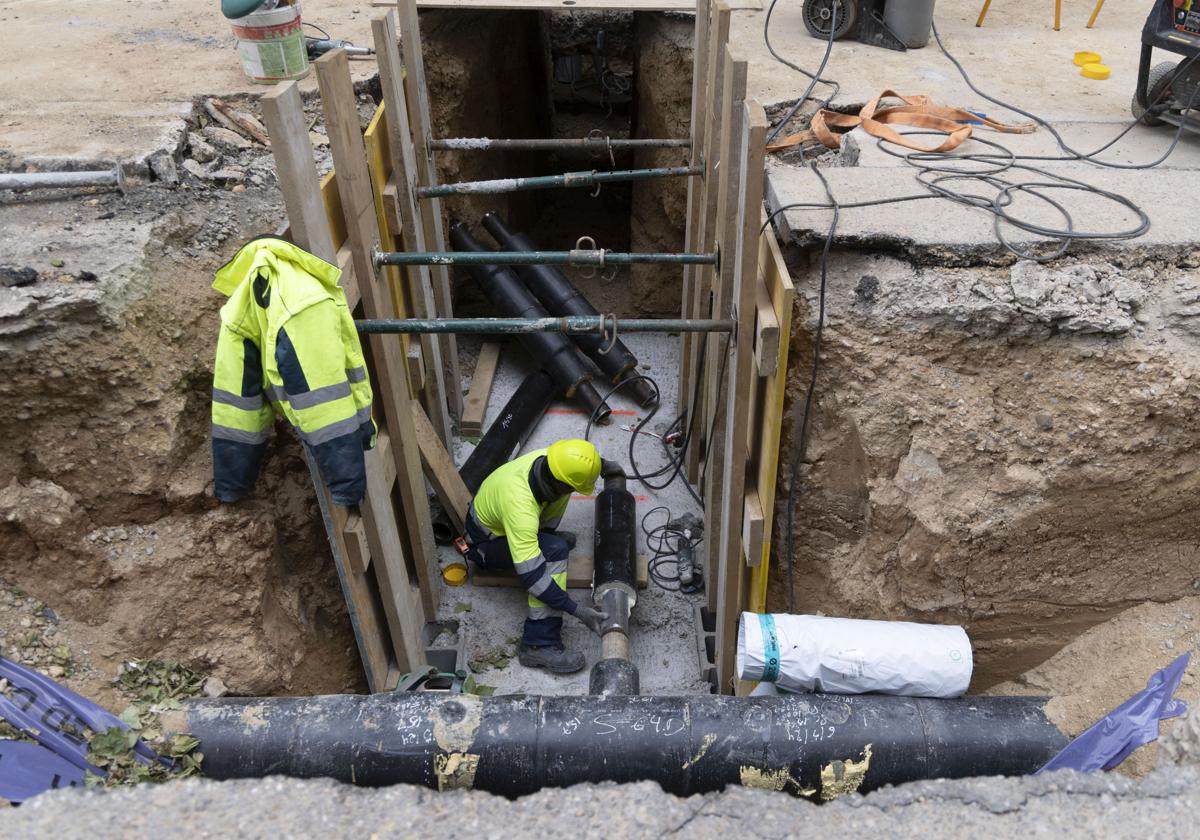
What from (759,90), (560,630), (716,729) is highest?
(759,90)

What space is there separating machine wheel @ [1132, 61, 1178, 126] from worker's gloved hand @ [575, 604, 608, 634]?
150 inches

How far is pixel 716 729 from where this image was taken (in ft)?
8.61

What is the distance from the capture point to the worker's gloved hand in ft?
14.1

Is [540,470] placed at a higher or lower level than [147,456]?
lower

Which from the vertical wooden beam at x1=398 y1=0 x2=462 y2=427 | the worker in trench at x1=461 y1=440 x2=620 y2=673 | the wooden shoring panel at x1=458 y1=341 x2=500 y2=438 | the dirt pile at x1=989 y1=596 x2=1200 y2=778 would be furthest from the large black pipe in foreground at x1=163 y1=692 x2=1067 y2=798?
the wooden shoring panel at x1=458 y1=341 x2=500 y2=438

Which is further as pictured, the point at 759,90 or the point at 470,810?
the point at 759,90

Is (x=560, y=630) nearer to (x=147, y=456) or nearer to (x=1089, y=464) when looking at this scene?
(x=147, y=456)

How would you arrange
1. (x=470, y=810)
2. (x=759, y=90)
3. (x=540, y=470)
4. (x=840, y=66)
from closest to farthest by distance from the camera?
(x=470, y=810)
(x=540, y=470)
(x=759, y=90)
(x=840, y=66)

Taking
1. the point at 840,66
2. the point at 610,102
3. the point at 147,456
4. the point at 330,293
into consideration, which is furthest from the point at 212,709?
the point at 610,102

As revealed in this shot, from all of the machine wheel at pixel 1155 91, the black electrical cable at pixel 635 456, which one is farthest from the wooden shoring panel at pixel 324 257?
the machine wheel at pixel 1155 91

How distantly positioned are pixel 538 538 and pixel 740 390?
1.73m

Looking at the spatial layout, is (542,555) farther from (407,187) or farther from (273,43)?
(273,43)

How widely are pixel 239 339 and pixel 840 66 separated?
431cm

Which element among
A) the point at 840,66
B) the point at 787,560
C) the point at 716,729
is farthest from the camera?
the point at 840,66
